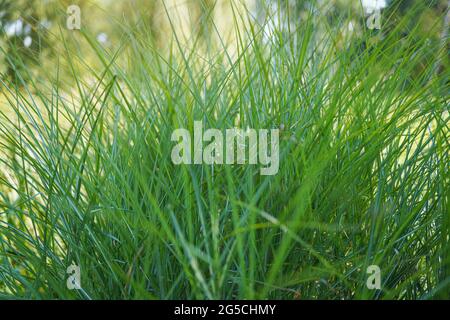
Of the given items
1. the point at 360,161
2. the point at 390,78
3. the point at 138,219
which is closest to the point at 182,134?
the point at 138,219

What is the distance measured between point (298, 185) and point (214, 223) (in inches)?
8.2

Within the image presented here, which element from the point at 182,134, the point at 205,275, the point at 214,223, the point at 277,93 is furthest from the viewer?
the point at 277,93

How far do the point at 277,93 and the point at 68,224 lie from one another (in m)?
0.46

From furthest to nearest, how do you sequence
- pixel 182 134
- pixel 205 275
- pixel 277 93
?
pixel 277 93
pixel 182 134
pixel 205 275

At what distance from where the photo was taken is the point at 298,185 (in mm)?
877

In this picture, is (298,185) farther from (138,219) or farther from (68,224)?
(68,224)

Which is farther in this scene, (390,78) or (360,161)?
(390,78)

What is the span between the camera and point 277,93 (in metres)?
1.09
